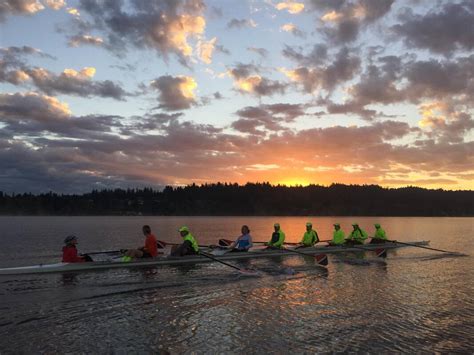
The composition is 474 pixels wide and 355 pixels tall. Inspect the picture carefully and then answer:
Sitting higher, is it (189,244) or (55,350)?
(189,244)

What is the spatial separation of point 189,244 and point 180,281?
5.37m

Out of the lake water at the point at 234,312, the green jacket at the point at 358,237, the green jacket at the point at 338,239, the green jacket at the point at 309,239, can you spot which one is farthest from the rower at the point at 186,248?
the green jacket at the point at 358,237

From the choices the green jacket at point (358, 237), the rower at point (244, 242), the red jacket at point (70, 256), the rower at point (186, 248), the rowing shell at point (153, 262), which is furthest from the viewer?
the green jacket at point (358, 237)

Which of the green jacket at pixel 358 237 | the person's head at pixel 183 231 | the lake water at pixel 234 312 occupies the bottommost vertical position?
the lake water at pixel 234 312

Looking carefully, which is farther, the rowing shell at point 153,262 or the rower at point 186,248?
the rower at point 186,248

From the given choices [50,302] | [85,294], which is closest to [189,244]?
[85,294]

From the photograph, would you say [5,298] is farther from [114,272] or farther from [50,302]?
[114,272]

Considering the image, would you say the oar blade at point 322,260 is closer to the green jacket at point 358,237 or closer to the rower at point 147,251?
the rower at point 147,251

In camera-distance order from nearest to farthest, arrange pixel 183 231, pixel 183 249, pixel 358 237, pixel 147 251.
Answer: pixel 147 251
pixel 183 231
pixel 183 249
pixel 358 237

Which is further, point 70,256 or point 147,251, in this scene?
point 147,251

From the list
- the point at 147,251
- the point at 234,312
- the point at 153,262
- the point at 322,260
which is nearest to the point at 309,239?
the point at 322,260

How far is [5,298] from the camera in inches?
583

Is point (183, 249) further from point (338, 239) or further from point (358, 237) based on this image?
point (358, 237)

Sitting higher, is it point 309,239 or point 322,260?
point 309,239
